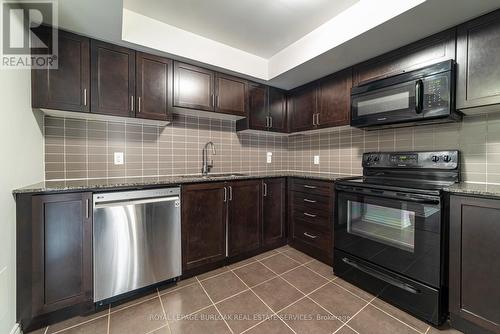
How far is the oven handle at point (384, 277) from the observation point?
5.03 ft

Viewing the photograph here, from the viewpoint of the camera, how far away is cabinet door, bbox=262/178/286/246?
8.43 feet

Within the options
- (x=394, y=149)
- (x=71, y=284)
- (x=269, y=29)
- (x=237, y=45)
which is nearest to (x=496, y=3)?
(x=394, y=149)

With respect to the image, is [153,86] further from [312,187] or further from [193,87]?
[312,187]

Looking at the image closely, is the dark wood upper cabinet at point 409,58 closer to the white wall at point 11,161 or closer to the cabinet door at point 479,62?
the cabinet door at point 479,62

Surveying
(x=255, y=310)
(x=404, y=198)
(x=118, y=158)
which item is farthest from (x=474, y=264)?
(x=118, y=158)

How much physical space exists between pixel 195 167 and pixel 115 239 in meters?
1.20

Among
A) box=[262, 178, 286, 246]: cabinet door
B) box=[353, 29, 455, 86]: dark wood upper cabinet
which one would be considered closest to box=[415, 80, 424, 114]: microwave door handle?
box=[353, 29, 455, 86]: dark wood upper cabinet

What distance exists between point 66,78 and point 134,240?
4.77 feet

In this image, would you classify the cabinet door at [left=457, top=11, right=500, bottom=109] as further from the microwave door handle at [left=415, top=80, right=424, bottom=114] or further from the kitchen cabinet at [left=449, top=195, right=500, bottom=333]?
the kitchen cabinet at [left=449, top=195, right=500, bottom=333]

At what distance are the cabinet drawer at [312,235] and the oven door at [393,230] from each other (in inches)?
8.2

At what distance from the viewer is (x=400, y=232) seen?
1.62 meters

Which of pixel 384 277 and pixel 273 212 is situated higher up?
pixel 273 212

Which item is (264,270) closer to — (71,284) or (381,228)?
(381,228)

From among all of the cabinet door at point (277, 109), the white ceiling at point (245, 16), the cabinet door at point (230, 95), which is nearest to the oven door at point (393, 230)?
the cabinet door at point (277, 109)
